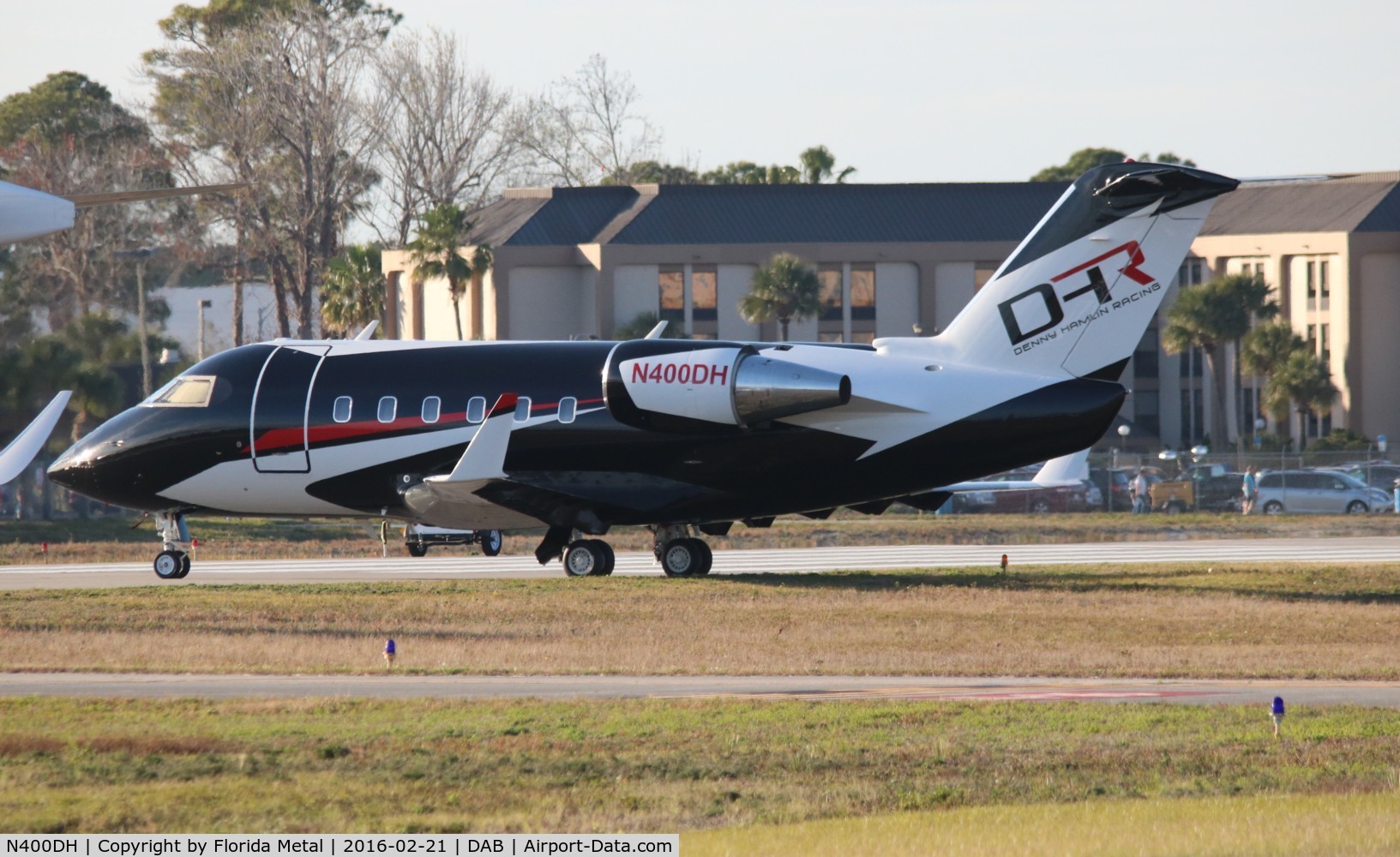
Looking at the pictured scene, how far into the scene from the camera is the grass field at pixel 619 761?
12.6 metres

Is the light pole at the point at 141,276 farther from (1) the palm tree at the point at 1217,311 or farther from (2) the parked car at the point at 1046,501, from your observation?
(1) the palm tree at the point at 1217,311

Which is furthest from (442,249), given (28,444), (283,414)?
(28,444)

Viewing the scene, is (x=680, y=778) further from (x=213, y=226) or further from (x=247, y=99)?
(x=213, y=226)

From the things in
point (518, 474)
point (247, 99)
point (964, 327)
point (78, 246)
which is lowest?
point (518, 474)

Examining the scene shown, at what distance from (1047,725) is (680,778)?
3851 mm

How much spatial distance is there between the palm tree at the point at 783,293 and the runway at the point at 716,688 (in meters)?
59.5

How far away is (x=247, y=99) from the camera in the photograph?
82.6 meters

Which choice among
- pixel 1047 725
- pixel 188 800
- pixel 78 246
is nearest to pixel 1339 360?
pixel 78 246

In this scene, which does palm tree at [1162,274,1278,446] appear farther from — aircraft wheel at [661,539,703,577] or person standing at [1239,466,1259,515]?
aircraft wheel at [661,539,703,577]

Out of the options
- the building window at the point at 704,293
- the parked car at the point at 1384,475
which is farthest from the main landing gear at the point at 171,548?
the building window at the point at 704,293

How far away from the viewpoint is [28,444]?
26.2 metres

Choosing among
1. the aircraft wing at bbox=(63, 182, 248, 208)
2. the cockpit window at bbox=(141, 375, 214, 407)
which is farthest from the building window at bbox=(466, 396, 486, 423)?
the aircraft wing at bbox=(63, 182, 248, 208)

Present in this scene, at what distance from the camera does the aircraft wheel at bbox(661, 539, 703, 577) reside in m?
31.5

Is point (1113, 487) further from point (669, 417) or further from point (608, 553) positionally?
point (669, 417)
